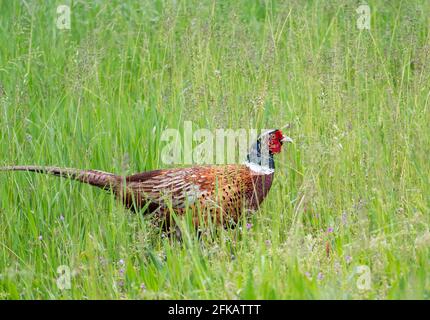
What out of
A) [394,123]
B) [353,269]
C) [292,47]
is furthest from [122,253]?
[292,47]

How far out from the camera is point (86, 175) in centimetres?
520

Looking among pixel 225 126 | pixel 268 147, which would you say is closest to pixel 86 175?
pixel 225 126

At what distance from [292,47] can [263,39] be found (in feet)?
1.57

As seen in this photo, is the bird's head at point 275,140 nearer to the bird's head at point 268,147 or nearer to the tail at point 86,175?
the bird's head at point 268,147

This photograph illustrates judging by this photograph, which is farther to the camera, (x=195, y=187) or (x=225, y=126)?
(x=225, y=126)

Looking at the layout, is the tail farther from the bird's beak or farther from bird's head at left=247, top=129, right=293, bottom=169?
the bird's beak

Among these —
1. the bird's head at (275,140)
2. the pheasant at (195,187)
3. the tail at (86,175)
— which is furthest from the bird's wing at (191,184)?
the bird's head at (275,140)

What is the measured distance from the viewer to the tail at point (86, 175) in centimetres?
514

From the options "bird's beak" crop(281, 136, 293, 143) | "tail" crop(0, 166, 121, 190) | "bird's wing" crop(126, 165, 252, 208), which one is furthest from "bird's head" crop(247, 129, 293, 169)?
"tail" crop(0, 166, 121, 190)

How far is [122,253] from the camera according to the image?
4453mm

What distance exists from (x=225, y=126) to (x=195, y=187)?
0.41 meters

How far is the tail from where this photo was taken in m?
5.14

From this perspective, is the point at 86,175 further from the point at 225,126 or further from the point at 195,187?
the point at 225,126

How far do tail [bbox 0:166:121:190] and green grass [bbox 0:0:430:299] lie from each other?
0.07 m
